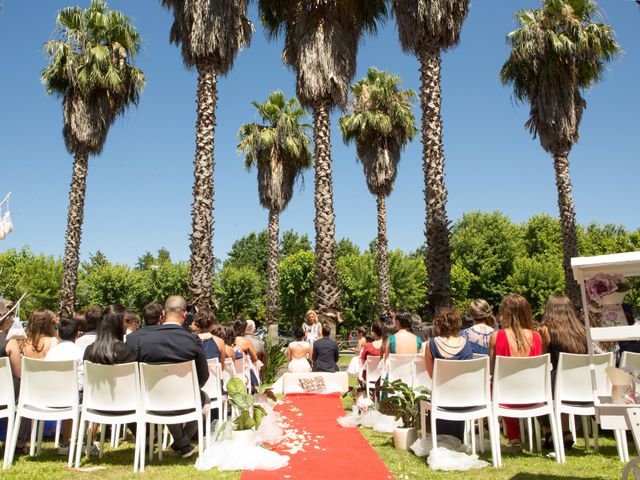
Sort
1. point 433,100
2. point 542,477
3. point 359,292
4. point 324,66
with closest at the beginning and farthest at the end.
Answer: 1. point 542,477
2. point 433,100
3. point 324,66
4. point 359,292

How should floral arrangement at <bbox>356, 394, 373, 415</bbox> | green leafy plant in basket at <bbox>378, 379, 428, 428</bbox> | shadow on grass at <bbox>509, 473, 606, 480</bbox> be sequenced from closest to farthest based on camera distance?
shadow on grass at <bbox>509, 473, 606, 480</bbox>
green leafy plant in basket at <bbox>378, 379, 428, 428</bbox>
floral arrangement at <bbox>356, 394, 373, 415</bbox>

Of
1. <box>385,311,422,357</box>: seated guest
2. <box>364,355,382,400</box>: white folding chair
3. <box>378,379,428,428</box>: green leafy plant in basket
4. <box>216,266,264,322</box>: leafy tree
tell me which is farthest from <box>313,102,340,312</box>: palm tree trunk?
<box>216,266,264,322</box>: leafy tree

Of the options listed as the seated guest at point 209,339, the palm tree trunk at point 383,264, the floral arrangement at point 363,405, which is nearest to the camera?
the seated guest at point 209,339

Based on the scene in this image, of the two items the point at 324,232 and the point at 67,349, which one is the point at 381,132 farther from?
the point at 67,349

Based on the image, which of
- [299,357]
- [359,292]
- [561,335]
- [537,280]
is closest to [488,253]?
[537,280]

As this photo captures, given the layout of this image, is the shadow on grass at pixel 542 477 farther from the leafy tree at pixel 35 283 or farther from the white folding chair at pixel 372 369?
the leafy tree at pixel 35 283

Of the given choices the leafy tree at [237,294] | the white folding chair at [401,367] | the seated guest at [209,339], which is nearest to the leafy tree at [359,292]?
the leafy tree at [237,294]

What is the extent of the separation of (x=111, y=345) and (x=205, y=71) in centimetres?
953

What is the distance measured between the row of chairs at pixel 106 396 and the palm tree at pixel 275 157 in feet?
66.1

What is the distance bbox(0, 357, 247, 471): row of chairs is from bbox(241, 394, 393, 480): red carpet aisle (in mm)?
1004

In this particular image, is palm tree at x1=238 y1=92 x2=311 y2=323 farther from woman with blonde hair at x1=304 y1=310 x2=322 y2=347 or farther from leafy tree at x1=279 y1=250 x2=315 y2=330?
leafy tree at x1=279 y1=250 x2=315 y2=330

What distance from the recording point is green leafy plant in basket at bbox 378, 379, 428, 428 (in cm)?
590

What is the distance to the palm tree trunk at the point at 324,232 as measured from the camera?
45.4 ft

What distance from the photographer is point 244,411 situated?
549cm
